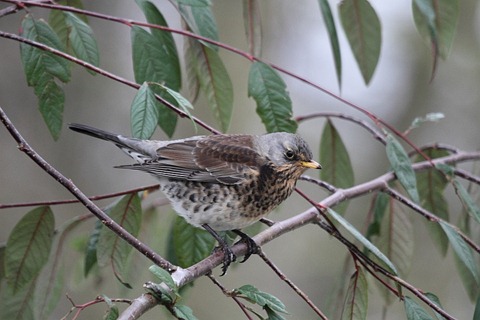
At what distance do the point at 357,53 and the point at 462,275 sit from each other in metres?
1.11

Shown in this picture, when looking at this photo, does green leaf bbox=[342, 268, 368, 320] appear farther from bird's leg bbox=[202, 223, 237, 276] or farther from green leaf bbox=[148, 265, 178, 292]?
green leaf bbox=[148, 265, 178, 292]

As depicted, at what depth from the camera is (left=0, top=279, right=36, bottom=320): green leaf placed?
3.21 m

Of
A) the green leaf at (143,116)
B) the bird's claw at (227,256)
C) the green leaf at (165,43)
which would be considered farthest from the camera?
the green leaf at (165,43)

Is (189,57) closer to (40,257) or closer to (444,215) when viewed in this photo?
(40,257)

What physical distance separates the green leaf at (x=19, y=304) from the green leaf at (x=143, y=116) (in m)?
1.03

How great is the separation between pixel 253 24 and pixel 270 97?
0.34m

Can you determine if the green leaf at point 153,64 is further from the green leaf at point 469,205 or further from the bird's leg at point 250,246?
Answer: the green leaf at point 469,205

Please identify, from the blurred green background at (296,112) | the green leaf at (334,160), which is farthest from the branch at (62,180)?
the blurred green background at (296,112)

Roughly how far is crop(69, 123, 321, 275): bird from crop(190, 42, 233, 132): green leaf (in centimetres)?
12

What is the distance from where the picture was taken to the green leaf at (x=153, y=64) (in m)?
2.97

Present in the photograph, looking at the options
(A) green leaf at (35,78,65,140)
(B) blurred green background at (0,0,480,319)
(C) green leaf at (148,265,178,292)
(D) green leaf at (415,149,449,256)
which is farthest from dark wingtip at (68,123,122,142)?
(B) blurred green background at (0,0,480,319)

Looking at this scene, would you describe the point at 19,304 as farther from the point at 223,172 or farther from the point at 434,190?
the point at 434,190

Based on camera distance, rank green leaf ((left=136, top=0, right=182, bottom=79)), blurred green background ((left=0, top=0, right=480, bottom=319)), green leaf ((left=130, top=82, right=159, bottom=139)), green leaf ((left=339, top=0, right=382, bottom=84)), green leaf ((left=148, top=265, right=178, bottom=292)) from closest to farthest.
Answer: green leaf ((left=148, top=265, right=178, bottom=292)) → green leaf ((left=130, top=82, right=159, bottom=139)) → green leaf ((left=136, top=0, right=182, bottom=79)) → green leaf ((left=339, top=0, right=382, bottom=84)) → blurred green background ((left=0, top=0, right=480, bottom=319))

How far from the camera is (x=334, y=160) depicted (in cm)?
369
